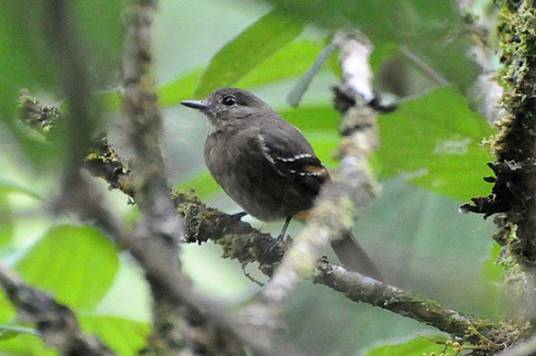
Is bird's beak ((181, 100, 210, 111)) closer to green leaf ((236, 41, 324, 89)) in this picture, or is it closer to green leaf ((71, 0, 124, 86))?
green leaf ((236, 41, 324, 89))

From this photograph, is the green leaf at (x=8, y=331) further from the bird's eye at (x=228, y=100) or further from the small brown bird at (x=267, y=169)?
the bird's eye at (x=228, y=100)

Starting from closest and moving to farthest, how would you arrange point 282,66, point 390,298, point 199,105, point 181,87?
point 390,298
point 181,87
point 282,66
point 199,105

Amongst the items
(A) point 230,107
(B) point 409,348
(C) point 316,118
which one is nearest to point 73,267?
(C) point 316,118

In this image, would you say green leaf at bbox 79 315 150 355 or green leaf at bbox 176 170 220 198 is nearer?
green leaf at bbox 79 315 150 355

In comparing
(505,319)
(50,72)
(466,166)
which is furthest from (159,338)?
(466,166)

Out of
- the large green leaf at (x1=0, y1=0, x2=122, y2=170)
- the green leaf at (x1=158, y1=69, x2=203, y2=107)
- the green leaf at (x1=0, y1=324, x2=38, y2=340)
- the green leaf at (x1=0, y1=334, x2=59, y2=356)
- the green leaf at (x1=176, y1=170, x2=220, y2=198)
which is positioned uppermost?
the green leaf at (x1=158, y1=69, x2=203, y2=107)

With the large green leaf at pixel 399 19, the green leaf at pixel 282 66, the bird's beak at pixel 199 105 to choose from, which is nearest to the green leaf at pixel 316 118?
the green leaf at pixel 282 66

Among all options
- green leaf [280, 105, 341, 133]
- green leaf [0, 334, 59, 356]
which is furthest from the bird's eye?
green leaf [0, 334, 59, 356]

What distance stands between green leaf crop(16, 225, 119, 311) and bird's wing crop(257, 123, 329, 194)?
1.58m

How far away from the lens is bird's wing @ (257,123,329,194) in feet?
13.8

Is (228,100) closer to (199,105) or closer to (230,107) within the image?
(230,107)

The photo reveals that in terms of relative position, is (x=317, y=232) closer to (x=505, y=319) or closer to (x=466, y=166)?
(x=505, y=319)

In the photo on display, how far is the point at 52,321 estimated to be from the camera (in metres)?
0.77

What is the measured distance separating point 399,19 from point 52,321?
40 cm
